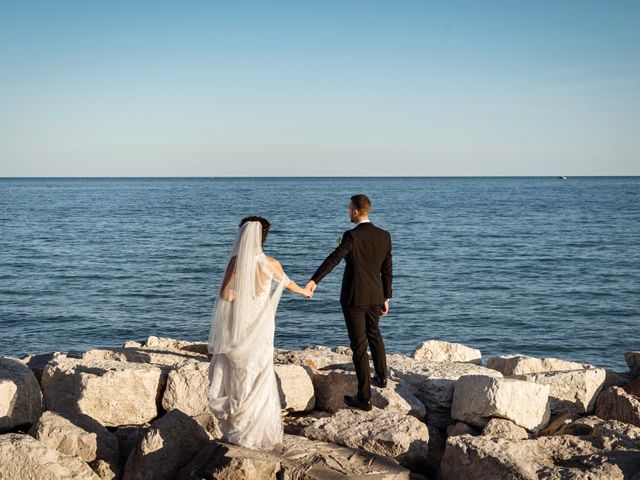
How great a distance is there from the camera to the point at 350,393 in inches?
345

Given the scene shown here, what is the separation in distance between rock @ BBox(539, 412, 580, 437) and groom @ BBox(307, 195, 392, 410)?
83.0 inches

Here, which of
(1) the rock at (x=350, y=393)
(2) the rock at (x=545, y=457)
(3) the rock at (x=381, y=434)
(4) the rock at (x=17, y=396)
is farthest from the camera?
(1) the rock at (x=350, y=393)

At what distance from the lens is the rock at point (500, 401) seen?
8.15 meters

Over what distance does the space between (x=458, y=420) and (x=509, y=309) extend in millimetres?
17161

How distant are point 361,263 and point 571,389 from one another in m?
3.36

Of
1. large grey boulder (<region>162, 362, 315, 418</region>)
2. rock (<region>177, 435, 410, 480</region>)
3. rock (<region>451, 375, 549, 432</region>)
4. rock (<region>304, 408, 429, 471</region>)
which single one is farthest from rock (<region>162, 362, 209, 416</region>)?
rock (<region>451, 375, 549, 432</region>)

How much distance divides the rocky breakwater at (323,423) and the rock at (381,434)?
0.04ft

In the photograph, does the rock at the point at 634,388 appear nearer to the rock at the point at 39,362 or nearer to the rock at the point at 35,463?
the rock at the point at 35,463

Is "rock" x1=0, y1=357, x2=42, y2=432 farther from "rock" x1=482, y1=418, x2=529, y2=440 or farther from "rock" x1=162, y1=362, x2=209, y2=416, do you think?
"rock" x1=482, y1=418, x2=529, y2=440

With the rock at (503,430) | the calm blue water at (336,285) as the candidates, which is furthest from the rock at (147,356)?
the calm blue water at (336,285)

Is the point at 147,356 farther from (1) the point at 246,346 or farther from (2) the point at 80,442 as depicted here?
(1) the point at 246,346

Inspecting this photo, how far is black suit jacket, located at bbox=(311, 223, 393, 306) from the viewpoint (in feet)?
26.7

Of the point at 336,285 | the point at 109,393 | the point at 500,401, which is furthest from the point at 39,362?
the point at 336,285

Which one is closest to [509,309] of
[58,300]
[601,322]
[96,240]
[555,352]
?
[601,322]
